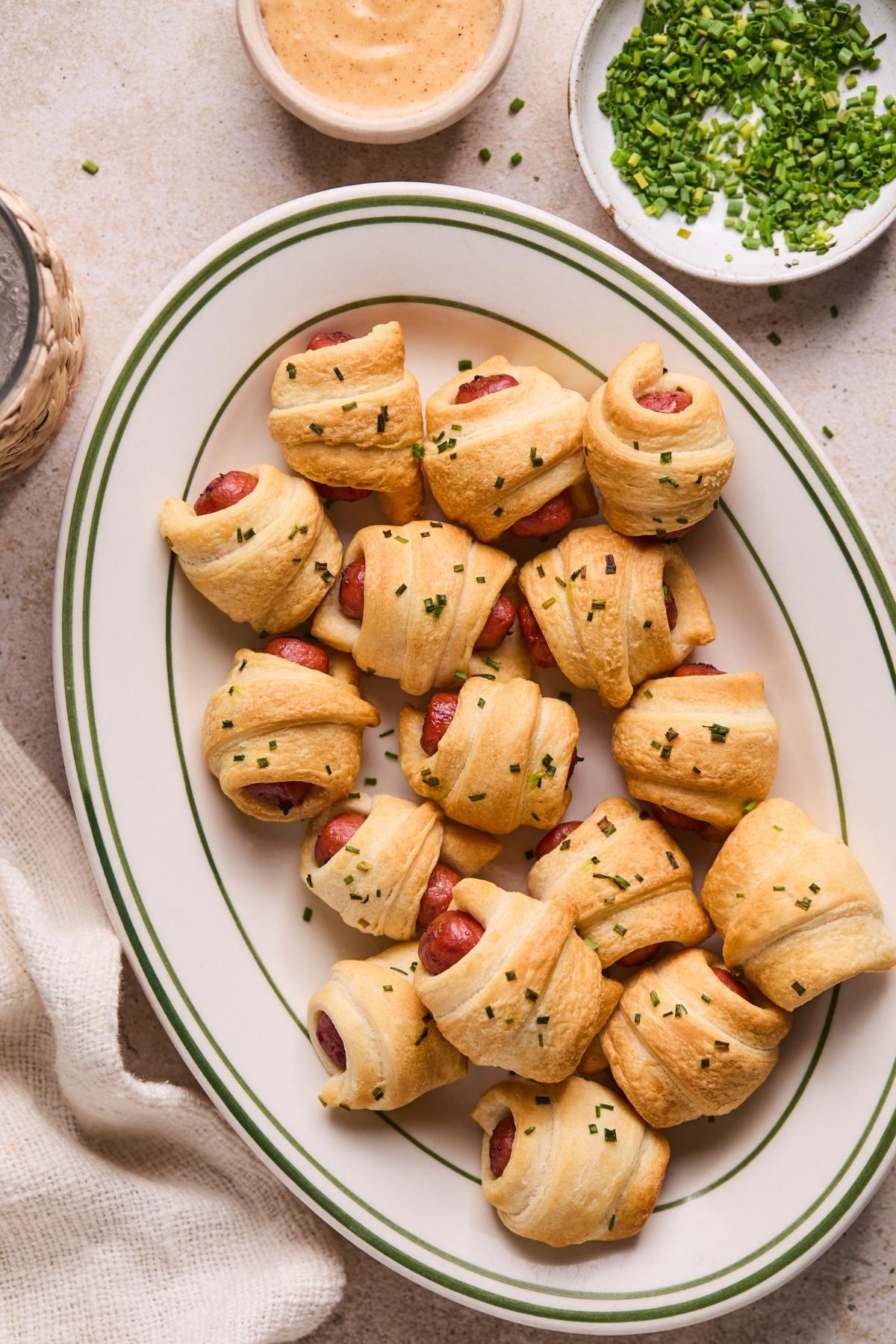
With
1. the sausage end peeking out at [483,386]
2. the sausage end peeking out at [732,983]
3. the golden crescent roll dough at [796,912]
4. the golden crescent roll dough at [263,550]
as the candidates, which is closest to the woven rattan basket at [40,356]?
the golden crescent roll dough at [263,550]

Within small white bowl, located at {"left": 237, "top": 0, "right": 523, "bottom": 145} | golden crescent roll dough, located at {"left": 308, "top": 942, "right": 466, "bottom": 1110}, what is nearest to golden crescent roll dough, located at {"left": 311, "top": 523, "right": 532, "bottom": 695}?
golden crescent roll dough, located at {"left": 308, "top": 942, "right": 466, "bottom": 1110}

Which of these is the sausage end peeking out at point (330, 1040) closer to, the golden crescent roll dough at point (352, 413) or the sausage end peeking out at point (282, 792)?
the sausage end peeking out at point (282, 792)

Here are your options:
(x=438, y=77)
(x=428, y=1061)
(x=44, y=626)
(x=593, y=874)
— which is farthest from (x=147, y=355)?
(x=428, y=1061)

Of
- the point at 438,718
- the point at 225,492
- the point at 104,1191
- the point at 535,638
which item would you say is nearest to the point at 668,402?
the point at 535,638

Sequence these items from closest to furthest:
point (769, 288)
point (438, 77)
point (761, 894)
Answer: point (761, 894) → point (438, 77) → point (769, 288)

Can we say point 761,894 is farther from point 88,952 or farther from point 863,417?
point 88,952

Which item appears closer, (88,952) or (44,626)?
(88,952)

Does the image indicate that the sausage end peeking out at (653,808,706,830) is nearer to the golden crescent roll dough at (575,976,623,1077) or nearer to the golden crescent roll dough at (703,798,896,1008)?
the golden crescent roll dough at (703,798,896,1008)

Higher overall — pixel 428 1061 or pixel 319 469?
pixel 319 469
